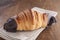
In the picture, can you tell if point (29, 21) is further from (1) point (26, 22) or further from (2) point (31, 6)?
(2) point (31, 6)

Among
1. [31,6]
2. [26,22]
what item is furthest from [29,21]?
[31,6]

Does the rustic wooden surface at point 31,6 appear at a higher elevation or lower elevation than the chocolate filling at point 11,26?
lower

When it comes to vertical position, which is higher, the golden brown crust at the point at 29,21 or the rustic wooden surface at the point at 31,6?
the golden brown crust at the point at 29,21

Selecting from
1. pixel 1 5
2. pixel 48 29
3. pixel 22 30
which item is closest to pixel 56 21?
pixel 48 29

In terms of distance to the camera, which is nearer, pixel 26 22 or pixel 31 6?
pixel 26 22

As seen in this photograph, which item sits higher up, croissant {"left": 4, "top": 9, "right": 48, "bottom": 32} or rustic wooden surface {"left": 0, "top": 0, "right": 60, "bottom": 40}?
croissant {"left": 4, "top": 9, "right": 48, "bottom": 32}

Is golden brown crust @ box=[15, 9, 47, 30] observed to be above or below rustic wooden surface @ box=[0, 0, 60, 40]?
above

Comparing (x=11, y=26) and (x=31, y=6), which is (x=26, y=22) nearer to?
(x=11, y=26)

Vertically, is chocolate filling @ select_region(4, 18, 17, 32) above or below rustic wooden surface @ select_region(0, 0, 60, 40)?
above
